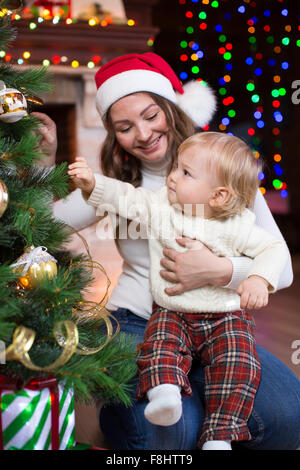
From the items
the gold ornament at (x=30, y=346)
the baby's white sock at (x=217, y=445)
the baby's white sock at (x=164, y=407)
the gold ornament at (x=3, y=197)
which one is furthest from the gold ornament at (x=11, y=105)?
the baby's white sock at (x=217, y=445)

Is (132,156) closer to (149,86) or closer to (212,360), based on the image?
(149,86)

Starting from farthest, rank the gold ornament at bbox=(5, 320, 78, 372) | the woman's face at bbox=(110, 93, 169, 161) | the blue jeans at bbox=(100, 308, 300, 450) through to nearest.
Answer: the woman's face at bbox=(110, 93, 169, 161)
the blue jeans at bbox=(100, 308, 300, 450)
the gold ornament at bbox=(5, 320, 78, 372)

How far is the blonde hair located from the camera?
4.56 ft

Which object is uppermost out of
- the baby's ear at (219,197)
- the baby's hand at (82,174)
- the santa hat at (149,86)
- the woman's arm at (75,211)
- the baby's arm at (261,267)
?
the santa hat at (149,86)

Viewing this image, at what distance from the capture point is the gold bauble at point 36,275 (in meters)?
1.14

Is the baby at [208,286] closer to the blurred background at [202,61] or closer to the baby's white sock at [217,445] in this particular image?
the baby's white sock at [217,445]

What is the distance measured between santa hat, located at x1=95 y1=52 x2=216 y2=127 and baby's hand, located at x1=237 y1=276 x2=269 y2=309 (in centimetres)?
60

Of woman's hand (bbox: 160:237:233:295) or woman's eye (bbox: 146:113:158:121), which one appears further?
woman's eye (bbox: 146:113:158:121)

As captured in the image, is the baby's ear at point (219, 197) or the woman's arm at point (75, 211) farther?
the woman's arm at point (75, 211)

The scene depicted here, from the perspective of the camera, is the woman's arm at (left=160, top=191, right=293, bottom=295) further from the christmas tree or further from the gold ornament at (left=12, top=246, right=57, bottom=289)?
the gold ornament at (left=12, top=246, right=57, bottom=289)

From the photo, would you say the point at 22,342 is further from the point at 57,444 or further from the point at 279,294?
the point at 279,294

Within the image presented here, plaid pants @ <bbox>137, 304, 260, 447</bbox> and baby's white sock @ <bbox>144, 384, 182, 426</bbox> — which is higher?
plaid pants @ <bbox>137, 304, 260, 447</bbox>

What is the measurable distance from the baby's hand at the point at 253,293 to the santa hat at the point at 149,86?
1.98ft

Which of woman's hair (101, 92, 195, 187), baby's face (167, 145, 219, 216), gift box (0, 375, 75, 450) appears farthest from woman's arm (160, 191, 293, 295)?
gift box (0, 375, 75, 450)
